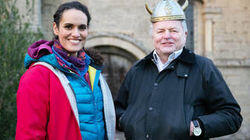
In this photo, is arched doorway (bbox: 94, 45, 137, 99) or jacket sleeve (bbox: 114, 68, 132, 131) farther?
arched doorway (bbox: 94, 45, 137, 99)

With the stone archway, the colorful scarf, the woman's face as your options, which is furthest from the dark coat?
the stone archway

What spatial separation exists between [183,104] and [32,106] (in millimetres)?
1075

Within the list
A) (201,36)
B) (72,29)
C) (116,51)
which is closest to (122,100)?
(72,29)

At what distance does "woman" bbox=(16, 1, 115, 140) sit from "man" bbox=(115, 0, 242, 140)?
0.28 meters

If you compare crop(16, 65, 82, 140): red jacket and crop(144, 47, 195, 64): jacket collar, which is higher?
crop(144, 47, 195, 64): jacket collar

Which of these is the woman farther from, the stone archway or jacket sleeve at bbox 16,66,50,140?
the stone archway

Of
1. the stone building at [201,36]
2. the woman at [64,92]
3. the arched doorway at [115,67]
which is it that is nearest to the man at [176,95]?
the woman at [64,92]

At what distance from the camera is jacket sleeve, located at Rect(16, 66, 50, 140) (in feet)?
6.39

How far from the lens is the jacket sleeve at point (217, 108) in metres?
2.18

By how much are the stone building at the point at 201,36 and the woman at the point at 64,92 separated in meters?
6.86

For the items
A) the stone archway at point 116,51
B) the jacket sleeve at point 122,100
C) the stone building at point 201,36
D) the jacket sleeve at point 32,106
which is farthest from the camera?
the stone building at point 201,36

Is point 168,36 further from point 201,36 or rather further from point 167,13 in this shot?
point 201,36

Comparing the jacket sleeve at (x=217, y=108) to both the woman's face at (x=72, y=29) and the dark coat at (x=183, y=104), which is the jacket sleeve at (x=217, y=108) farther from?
the woman's face at (x=72, y=29)

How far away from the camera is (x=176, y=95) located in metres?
2.27
